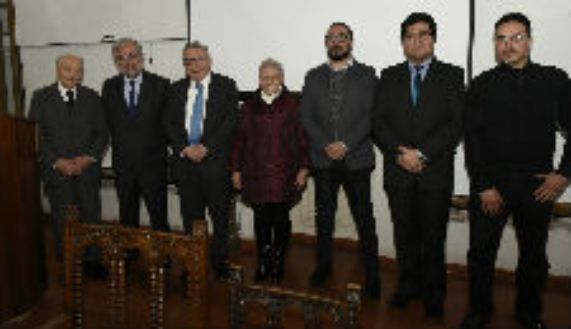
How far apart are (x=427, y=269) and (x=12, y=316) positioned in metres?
2.15

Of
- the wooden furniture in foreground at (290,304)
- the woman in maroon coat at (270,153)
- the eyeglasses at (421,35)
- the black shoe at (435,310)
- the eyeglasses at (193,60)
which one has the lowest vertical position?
the black shoe at (435,310)

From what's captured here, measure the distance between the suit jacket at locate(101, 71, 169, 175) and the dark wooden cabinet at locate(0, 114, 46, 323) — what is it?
2.93 feet

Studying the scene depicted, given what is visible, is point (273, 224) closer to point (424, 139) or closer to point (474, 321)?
point (424, 139)

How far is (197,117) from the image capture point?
13.0 ft

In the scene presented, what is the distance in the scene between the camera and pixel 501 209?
3092mm

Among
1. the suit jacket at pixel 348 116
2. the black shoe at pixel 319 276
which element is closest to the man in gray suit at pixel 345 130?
the suit jacket at pixel 348 116

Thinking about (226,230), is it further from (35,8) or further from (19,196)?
(35,8)

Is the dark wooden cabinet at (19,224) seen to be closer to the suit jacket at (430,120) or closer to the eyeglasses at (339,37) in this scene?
the eyeglasses at (339,37)

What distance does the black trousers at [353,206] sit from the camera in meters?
3.66

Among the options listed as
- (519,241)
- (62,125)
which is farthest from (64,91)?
(519,241)

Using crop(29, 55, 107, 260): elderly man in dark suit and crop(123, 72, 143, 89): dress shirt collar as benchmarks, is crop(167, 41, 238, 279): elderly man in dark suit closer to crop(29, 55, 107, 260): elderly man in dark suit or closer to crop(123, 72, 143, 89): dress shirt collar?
crop(123, 72, 143, 89): dress shirt collar

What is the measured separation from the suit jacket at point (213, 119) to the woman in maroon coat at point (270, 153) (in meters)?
0.07

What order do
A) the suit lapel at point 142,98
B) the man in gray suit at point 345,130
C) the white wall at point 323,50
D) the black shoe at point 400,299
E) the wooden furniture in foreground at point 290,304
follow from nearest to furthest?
1. the wooden furniture in foreground at point 290,304
2. the black shoe at point 400,299
3. the man in gray suit at point 345,130
4. the white wall at point 323,50
5. the suit lapel at point 142,98

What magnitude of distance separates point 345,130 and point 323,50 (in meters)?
1.04
